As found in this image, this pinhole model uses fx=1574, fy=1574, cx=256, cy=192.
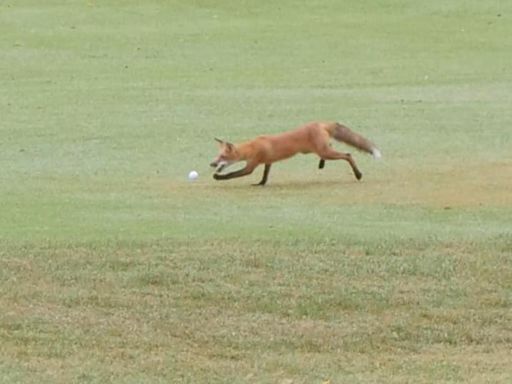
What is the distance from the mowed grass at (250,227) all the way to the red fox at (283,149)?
164 mm

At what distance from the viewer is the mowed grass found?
23.3 ft

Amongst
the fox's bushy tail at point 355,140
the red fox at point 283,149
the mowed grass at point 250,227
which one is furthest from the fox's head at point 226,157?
the fox's bushy tail at point 355,140

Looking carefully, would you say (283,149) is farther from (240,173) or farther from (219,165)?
(219,165)

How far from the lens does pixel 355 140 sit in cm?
1275

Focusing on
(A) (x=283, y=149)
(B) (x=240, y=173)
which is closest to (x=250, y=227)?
(B) (x=240, y=173)

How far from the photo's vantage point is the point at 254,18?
26.6 meters

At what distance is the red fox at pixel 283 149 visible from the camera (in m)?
12.6

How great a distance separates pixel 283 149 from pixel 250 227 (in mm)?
2918

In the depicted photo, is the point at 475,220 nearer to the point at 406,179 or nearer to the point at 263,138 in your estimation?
the point at 406,179

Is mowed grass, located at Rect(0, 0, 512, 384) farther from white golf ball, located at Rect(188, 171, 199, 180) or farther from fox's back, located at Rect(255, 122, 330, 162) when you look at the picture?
fox's back, located at Rect(255, 122, 330, 162)

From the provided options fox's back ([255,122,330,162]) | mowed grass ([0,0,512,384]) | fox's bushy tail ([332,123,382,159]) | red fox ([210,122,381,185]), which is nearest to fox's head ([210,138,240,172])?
red fox ([210,122,381,185])

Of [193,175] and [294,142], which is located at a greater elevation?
[294,142]

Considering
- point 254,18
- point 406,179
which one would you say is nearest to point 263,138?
point 406,179

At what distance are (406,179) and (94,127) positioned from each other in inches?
174
